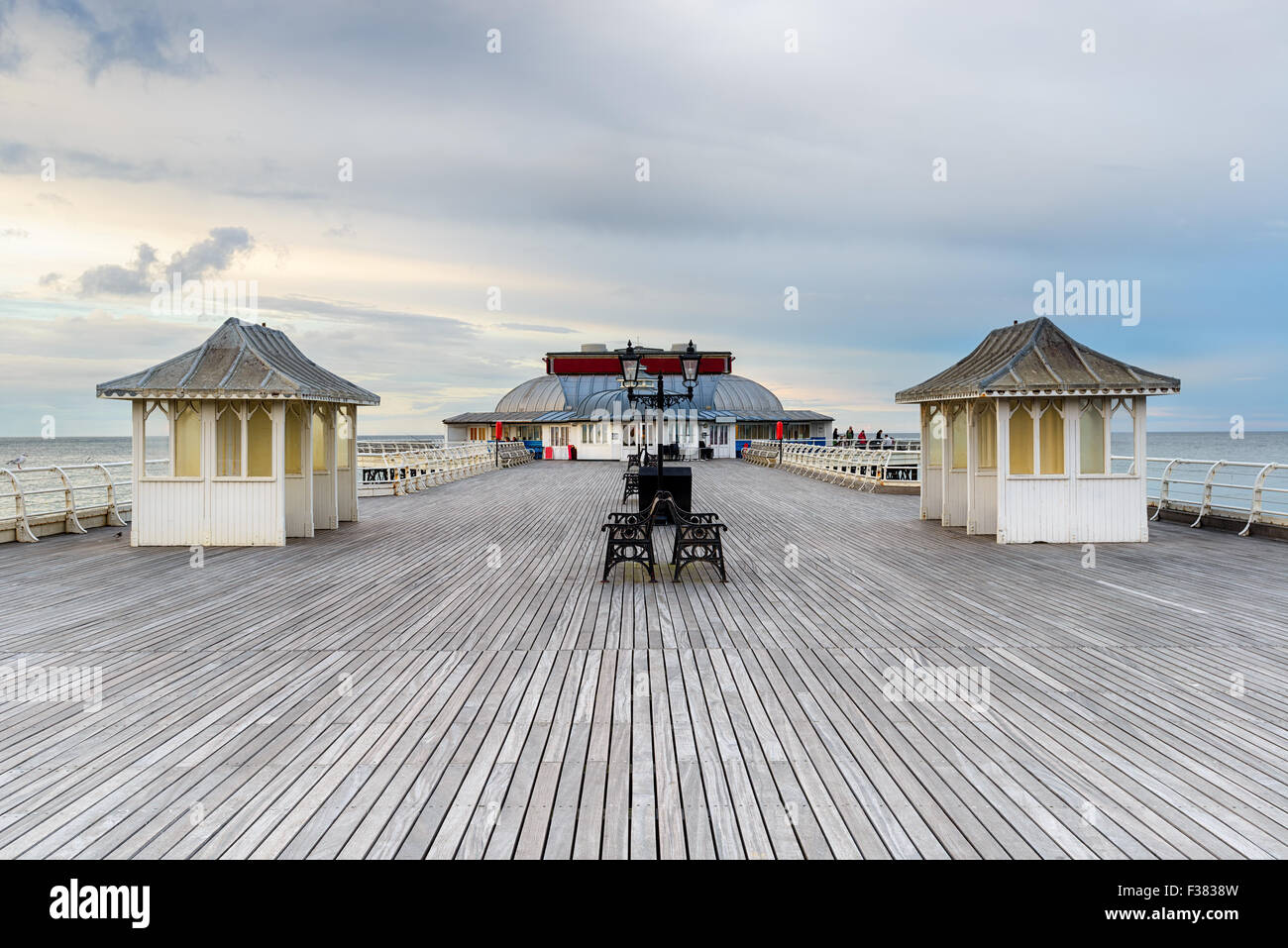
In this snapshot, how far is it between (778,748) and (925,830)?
93 cm

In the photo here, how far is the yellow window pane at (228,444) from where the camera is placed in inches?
438

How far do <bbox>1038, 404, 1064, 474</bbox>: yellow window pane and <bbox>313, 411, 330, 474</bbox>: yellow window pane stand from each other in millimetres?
11446

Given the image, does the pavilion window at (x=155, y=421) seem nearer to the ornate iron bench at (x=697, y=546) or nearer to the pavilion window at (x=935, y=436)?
the ornate iron bench at (x=697, y=546)

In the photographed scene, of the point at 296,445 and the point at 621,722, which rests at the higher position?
the point at 296,445

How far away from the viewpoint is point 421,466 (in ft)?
76.2

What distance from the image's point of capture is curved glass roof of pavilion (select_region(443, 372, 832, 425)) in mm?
44875

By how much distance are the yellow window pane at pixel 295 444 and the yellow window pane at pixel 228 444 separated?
3.46 feet

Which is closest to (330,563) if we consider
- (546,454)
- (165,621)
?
(165,621)

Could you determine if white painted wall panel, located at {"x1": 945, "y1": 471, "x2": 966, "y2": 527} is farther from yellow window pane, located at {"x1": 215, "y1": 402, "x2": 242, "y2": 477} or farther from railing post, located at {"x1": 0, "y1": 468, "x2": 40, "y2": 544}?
railing post, located at {"x1": 0, "y1": 468, "x2": 40, "y2": 544}

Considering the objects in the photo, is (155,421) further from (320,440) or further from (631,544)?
(631,544)

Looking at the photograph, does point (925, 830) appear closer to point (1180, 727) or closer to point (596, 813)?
point (596, 813)

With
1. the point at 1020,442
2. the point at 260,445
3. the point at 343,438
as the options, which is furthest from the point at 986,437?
the point at 260,445

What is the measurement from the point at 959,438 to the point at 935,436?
1058mm

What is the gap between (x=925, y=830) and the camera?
3.10 metres
